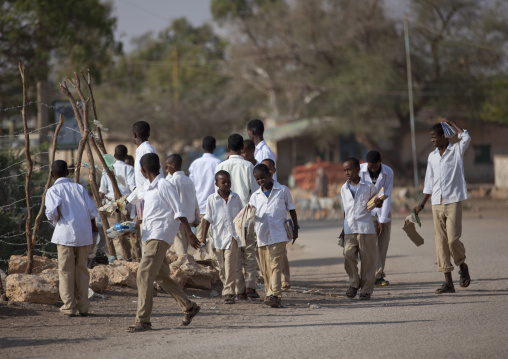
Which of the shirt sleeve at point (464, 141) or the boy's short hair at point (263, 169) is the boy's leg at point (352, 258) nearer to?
the boy's short hair at point (263, 169)

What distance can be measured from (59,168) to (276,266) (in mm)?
2621

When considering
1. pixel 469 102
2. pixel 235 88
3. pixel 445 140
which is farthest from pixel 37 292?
pixel 235 88

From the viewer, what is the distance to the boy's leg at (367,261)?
8641 millimetres

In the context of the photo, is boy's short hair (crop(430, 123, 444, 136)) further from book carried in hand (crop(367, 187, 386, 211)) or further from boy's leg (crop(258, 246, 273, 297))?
boy's leg (crop(258, 246, 273, 297))

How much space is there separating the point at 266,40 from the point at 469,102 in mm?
13979

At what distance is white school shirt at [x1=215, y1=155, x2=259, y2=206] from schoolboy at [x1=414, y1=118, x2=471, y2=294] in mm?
2300

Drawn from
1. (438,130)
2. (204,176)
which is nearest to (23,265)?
(204,176)

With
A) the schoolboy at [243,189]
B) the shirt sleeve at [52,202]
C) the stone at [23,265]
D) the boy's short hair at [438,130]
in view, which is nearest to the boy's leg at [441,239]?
the boy's short hair at [438,130]

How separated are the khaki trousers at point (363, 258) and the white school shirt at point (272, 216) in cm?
104

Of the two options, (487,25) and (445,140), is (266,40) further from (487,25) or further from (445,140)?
(445,140)

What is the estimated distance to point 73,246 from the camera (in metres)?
7.53

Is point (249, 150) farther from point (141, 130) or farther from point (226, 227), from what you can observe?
point (141, 130)

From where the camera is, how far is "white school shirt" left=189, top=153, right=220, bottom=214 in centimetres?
1011

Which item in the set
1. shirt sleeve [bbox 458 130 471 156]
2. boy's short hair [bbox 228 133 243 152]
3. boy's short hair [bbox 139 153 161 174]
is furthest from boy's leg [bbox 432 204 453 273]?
boy's short hair [bbox 139 153 161 174]
